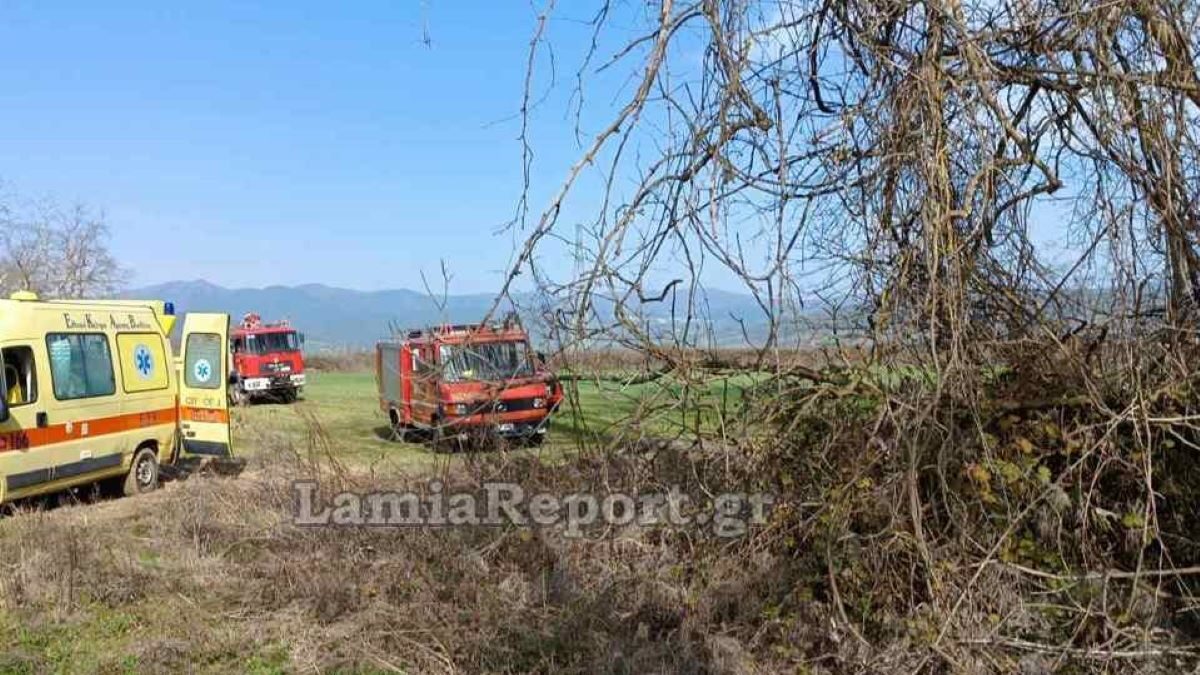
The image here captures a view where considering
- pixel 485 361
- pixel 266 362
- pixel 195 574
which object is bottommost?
pixel 195 574

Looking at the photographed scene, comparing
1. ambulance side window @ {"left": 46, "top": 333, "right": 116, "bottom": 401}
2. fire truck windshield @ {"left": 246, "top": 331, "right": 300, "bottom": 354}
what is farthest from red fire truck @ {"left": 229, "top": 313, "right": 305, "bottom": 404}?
ambulance side window @ {"left": 46, "top": 333, "right": 116, "bottom": 401}

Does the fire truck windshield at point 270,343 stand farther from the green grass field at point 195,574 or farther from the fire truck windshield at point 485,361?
the fire truck windshield at point 485,361

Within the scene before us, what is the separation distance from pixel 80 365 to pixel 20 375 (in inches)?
28.1

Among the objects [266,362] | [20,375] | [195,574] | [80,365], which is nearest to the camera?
[195,574]

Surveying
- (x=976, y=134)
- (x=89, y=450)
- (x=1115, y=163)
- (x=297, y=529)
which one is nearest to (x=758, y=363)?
(x=976, y=134)

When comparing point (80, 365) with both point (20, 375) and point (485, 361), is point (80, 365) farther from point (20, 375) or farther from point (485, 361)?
point (485, 361)

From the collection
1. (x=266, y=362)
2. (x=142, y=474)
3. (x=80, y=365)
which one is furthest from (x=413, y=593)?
(x=266, y=362)

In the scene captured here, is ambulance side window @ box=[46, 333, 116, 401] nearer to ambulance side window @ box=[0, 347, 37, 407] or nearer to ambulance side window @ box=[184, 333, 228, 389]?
ambulance side window @ box=[0, 347, 37, 407]

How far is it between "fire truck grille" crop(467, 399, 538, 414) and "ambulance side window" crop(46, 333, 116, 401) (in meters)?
5.76

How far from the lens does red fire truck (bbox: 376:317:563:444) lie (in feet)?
14.8

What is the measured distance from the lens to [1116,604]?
4500mm

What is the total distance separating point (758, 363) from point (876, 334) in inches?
30.7

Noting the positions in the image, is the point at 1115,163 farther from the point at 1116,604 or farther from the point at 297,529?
the point at 297,529

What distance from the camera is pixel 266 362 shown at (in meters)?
25.1
